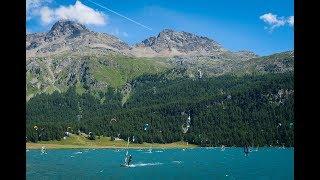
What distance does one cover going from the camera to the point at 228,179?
123312 millimetres
